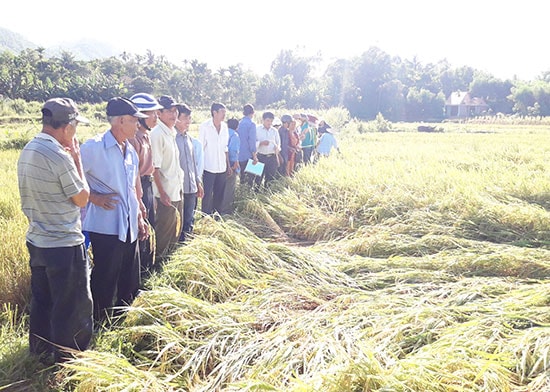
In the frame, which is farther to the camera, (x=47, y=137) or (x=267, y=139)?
(x=267, y=139)

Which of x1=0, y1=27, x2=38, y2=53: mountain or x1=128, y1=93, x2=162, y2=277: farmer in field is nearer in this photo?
x1=128, y1=93, x2=162, y2=277: farmer in field

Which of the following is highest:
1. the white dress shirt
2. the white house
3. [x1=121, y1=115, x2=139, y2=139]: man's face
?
the white house

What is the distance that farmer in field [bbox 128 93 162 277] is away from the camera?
9.71 ft

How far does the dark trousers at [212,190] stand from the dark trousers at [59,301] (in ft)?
8.61

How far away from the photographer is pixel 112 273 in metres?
2.54

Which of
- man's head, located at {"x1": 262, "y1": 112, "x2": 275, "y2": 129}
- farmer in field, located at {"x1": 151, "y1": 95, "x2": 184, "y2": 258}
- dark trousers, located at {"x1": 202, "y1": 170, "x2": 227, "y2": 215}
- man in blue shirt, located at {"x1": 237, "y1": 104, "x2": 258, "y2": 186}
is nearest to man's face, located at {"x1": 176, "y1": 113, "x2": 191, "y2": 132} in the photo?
farmer in field, located at {"x1": 151, "y1": 95, "x2": 184, "y2": 258}

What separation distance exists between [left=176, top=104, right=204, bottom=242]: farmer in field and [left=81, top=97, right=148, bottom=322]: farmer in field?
3.74 feet

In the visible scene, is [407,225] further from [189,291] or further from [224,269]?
[189,291]

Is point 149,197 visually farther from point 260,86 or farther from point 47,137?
point 260,86

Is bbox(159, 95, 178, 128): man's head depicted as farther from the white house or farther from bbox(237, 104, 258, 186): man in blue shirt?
the white house

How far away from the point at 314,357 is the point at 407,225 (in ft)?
8.53

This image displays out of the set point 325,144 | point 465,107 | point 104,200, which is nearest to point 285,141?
point 325,144

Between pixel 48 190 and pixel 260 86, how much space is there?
129ft

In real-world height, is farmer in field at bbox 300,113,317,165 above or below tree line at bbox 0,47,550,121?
below
